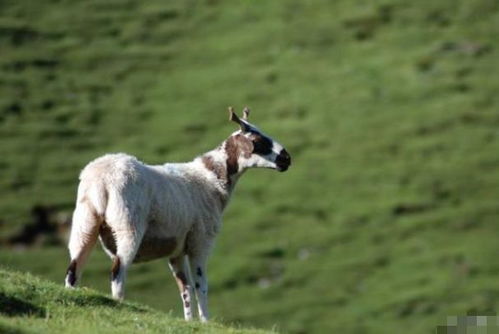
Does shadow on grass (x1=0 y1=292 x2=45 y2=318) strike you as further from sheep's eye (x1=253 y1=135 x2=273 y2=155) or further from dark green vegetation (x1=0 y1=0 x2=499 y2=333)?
dark green vegetation (x1=0 y1=0 x2=499 y2=333)

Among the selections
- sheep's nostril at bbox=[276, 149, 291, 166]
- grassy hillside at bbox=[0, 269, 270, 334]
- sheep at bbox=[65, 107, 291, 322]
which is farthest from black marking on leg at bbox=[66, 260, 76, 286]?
sheep's nostril at bbox=[276, 149, 291, 166]

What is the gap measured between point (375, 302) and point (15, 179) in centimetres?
2940

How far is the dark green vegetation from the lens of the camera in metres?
69.0

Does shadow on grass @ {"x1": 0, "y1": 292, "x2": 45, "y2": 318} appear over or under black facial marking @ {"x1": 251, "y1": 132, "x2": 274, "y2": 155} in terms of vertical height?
under

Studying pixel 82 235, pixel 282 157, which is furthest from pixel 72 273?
pixel 282 157

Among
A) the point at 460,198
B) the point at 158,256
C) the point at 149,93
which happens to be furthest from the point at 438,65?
the point at 158,256

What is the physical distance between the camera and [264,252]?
239ft

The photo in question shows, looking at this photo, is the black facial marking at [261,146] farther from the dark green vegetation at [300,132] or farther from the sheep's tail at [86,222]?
the dark green vegetation at [300,132]

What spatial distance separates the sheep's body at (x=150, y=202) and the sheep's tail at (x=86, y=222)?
0.06ft

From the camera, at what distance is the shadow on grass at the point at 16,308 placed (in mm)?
17016

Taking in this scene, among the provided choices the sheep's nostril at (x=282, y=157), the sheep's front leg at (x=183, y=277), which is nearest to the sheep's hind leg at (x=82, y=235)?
the sheep's front leg at (x=183, y=277)

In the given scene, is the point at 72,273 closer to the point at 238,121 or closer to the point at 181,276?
the point at 181,276

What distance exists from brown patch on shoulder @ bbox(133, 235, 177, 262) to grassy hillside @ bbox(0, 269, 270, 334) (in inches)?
40.3

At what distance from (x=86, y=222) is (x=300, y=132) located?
6876cm
